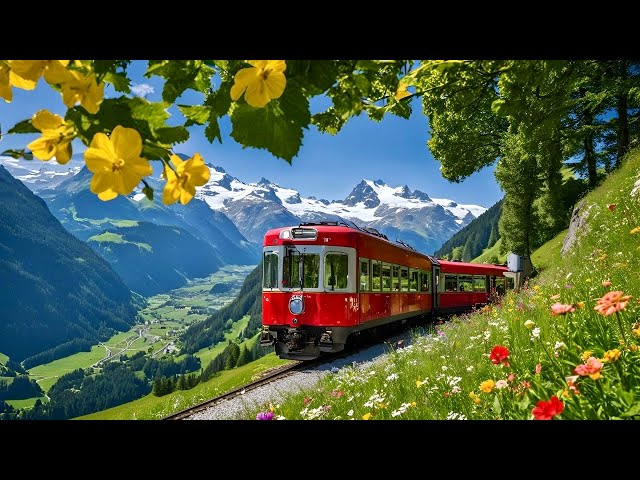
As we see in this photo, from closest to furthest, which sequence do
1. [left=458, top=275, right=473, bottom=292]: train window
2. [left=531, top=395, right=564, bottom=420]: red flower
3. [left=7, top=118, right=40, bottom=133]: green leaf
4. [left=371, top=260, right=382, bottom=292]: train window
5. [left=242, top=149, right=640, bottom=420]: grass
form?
[left=7, top=118, right=40, bottom=133]: green leaf < [left=531, top=395, right=564, bottom=420]: red flower < [left=242, top=149, right=640, bottom=420]: grass < [left=371, top=260, right=382, bottom=292]: train window < [left=458, top=275, right=473, bottom=292]: train window

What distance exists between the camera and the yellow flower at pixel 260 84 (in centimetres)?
84

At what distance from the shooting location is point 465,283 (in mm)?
22734

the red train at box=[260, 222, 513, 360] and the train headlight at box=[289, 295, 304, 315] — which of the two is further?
the train headlight at box=[289, 295, 304, 315]

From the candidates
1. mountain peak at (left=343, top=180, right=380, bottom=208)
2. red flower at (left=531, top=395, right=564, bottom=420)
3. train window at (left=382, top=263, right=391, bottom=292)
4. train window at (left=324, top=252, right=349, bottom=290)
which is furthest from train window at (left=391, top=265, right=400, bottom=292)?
red flower at (left=531, top=395, right=564, bottom=420)

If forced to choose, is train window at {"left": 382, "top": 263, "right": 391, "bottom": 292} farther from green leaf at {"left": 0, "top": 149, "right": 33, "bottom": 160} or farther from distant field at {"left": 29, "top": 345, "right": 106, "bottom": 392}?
distant field at {"left": 29, "top": 345, "right": 106, "bottom": 392}

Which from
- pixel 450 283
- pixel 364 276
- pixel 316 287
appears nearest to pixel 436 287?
pixel 450 283

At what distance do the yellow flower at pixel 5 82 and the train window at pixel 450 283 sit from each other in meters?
21.2

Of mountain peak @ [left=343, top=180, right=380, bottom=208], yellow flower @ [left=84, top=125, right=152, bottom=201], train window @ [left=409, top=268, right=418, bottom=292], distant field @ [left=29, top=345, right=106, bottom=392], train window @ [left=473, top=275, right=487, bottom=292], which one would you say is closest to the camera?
yellow flower @ [left=84, top=125, right=152, bottom=201]

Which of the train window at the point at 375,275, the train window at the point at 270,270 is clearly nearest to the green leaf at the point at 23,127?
the train window at the point at 270,270

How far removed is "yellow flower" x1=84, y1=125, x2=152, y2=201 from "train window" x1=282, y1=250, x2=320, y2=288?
1052cm

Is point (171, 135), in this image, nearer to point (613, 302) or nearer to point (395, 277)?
point (613, 302)

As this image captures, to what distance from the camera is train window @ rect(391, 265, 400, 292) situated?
14.0 m
